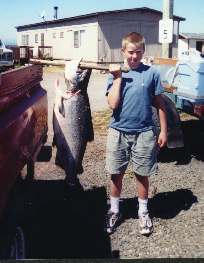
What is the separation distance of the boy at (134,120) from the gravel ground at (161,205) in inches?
8.7

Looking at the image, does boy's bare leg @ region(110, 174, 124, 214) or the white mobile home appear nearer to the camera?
boy's bare leg @ region(110, 174, 124, 214)

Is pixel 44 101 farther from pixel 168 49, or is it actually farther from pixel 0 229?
pixel 168 49

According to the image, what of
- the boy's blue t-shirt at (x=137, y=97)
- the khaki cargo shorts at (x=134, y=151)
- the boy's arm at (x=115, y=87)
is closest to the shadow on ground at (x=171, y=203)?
the khaki cargo shorts at (x=134, y=151)

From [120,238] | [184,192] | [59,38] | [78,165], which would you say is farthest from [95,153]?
[59,38]

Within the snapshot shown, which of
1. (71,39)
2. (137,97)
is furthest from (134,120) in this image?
(71,39)

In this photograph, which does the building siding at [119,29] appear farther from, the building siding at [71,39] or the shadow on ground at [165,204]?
the shadow on ground at [165,204]

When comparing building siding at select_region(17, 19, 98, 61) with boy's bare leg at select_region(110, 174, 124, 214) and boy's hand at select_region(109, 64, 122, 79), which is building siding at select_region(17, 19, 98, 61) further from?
boy's hand at select_region(109, 64, 122, 79)

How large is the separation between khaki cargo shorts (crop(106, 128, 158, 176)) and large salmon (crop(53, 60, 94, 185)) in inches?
26.1

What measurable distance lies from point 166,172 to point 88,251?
2.95 meters

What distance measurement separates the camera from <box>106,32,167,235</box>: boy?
441cm

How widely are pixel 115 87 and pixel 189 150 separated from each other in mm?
4447

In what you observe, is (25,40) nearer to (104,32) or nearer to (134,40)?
(104,32)

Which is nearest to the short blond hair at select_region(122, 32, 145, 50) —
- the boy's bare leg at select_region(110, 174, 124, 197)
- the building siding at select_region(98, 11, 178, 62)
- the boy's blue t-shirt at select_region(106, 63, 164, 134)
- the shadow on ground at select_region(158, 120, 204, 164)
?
the boy's blue t-shirt at select_region(106, 63, 164, 134)

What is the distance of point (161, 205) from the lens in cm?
565
